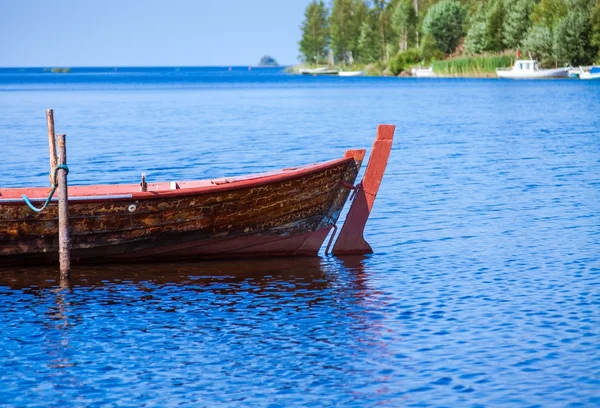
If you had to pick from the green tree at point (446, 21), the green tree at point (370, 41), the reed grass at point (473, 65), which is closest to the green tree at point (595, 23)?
the reed grass at point (473, 65)

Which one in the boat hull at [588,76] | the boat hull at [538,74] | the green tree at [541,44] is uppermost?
the green tree at [541,44]

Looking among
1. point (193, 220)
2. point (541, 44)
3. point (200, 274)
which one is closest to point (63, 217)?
point (193, 220)

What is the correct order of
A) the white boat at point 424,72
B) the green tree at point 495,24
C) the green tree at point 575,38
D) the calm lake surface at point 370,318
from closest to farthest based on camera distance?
the calm lake surface at point 370,318, the green tree at point 575,38, the green tree at point 495,24, the white boat at point 424,72

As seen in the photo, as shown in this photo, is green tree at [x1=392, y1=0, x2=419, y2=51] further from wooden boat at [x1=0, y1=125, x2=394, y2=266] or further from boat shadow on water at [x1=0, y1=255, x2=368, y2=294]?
boat shadow on water at [x1=0, y1=255, x2=368, y2=294]

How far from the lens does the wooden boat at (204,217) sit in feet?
59.7

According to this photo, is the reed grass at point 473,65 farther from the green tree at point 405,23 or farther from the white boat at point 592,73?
the green tree at point 405,23

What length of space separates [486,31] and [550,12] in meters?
15.5

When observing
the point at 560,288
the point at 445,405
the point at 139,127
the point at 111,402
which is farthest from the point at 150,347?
the point at 139,127

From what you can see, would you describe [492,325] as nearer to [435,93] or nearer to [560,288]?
[560,288]

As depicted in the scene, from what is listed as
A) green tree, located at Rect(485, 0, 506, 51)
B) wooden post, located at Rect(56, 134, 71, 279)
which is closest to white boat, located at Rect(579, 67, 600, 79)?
green tree, located at Rect(485, 0, 506, 51)

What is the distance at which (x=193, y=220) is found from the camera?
18672 millimetres

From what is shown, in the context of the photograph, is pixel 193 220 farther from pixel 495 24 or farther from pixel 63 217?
pixel 495 24

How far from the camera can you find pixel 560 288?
17016 mm

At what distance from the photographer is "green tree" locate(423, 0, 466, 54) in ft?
520
